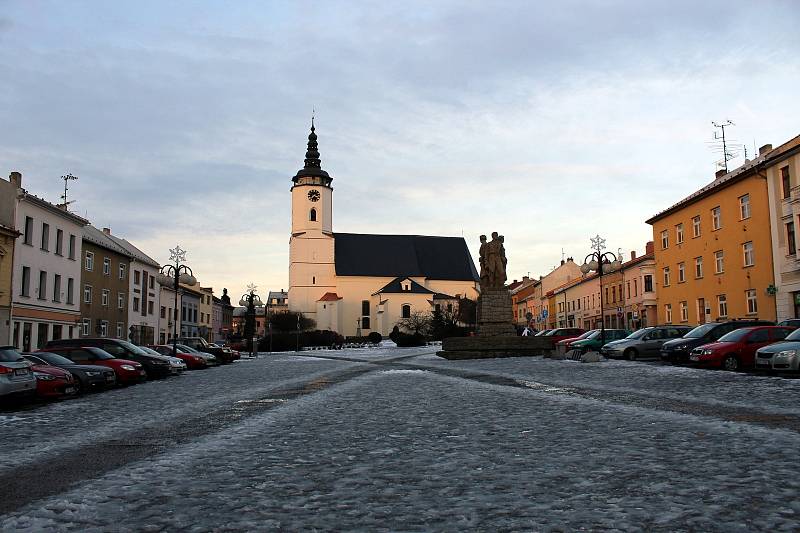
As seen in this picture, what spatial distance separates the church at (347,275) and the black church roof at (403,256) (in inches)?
6.5

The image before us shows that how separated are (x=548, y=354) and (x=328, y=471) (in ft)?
94.8

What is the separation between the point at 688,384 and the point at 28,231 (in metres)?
36.1

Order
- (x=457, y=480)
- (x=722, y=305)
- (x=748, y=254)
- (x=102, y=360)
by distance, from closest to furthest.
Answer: (x=457, y=480) → (x=102, y=360) → (x=748, y=254) → (x=722, y=305)

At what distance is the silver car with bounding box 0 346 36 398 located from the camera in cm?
Result: 1354

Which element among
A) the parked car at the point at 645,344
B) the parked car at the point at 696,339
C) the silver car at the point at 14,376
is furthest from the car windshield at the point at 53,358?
the parked car at the point at 645,344

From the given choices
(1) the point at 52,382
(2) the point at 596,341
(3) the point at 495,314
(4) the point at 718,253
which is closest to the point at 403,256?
(4) the point at 718,253

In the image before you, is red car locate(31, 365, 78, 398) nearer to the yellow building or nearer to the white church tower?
the yellow building

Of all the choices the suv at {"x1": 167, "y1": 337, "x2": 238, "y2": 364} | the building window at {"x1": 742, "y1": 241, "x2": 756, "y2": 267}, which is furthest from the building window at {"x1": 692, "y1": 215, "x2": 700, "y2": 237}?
the suv at {"x1": 167, "y1": 337, "x2": 238, "y2": 364}

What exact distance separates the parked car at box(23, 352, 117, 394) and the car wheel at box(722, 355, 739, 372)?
1808 cm

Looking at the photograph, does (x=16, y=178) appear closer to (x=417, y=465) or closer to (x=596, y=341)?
(x=596, y=341)

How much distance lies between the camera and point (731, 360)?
2089cm

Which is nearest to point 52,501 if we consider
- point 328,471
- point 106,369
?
point 328,471

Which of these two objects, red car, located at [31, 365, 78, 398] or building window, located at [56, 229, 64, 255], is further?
building window, located at [56, 229, 64, 255]

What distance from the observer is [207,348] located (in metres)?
39.0
